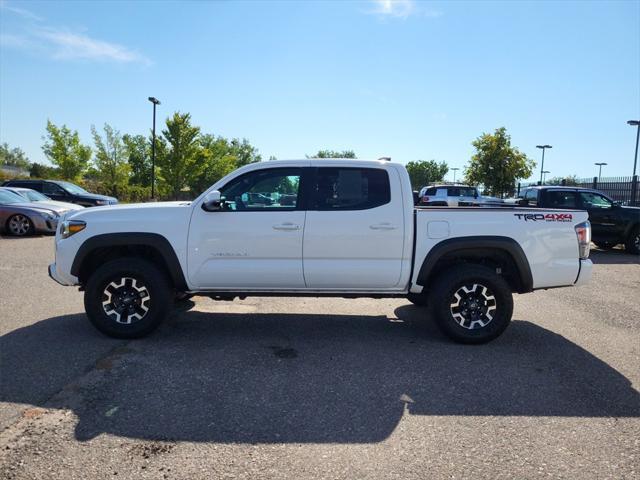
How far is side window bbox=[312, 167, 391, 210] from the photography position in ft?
17.5

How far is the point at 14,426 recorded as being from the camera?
342cm

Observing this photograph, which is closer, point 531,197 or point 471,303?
point 471,303

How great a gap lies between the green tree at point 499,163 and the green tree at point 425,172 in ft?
258

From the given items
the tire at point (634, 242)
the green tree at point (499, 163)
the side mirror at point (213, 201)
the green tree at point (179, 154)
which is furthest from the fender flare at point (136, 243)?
the green tree at point (179, 154)

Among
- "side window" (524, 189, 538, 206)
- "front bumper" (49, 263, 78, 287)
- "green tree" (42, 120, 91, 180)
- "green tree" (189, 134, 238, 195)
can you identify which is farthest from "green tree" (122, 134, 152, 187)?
"front bumper" (49, 263, 78, 287)

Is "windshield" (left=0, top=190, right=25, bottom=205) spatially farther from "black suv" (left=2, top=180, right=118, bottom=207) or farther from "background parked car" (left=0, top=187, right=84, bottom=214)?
"black suv" (left=2, top=180, right=118, bottom=207)

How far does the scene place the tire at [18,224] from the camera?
47.0 feet

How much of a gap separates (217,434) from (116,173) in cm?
4826

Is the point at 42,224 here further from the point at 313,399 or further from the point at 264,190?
the point at 313,399

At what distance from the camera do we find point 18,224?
47.0ft

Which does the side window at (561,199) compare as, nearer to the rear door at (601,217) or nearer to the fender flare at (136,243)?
the rear door at (601,217)

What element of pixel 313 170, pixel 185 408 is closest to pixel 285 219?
pixel 313 170

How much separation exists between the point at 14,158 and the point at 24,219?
91.0 metres

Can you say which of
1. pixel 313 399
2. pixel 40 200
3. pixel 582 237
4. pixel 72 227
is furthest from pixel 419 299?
pixel 40 200
